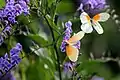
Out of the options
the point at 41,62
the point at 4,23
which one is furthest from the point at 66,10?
the point at 4,23

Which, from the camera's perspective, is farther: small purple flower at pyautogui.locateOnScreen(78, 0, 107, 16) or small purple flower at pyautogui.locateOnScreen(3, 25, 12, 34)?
small purple flower at pyautogui.locateOnScreen(78, 0, 107, 16)

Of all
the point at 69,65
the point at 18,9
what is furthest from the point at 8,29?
the point at 69,65

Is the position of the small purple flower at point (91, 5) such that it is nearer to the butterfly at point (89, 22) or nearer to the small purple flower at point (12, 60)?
the butterfly at point (89, 22)

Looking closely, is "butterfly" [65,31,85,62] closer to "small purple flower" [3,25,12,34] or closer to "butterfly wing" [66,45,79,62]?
"butterfly wing" [66,45,79,62]

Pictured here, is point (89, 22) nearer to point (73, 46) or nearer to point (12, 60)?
point (73, 46)

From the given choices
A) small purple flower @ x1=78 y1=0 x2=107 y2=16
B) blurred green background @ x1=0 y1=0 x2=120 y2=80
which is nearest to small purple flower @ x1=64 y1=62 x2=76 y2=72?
blurred green background @ x1=0 y1=0 x2=120 y2=80

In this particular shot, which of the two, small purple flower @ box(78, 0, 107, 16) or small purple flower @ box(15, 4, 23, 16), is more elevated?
small purple flower @ box(15, 4, 23, 16)

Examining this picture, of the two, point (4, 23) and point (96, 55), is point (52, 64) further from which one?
point (96, 55)
